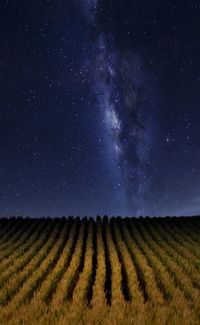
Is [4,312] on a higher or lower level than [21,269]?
lower

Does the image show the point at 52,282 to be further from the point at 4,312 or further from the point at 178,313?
the point at 178,313

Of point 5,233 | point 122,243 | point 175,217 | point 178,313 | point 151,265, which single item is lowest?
point 178,313

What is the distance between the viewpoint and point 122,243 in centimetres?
2181

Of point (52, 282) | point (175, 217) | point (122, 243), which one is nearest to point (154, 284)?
point (52, 282)

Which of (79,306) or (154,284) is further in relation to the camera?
(154,284)

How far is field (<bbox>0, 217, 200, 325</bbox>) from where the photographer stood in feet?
27.6

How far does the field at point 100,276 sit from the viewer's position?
8414mm

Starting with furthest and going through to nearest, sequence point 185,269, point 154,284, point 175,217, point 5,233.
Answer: point 175,217, point 5,233, point 185,269, point 154,284

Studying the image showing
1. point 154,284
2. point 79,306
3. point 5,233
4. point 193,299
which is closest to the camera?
point 79,306

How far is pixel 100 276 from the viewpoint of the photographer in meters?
13.1

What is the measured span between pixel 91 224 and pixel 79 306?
21767mm

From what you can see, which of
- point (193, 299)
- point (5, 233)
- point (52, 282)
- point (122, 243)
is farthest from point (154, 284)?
point (5, 233)

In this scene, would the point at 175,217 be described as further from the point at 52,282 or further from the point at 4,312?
the point at 4,312

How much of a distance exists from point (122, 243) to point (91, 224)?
9.15 metres
